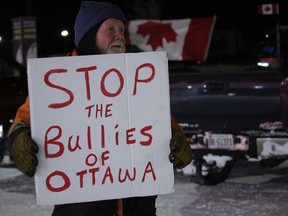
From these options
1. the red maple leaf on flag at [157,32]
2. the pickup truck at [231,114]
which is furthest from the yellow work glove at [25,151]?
the red maple leaf on flag at [157,32]

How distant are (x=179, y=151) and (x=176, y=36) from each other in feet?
24.2

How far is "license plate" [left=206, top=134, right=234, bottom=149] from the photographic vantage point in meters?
6.49

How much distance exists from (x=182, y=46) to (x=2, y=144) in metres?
3.21

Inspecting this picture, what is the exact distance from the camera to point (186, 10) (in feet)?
130

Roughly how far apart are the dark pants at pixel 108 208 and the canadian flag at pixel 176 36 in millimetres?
7044

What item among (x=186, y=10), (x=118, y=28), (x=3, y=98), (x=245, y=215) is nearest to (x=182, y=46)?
(x=3, y=98)

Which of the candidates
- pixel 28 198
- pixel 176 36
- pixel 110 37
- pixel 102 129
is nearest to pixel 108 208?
pixel 102 129

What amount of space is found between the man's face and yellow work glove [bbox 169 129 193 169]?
446 mm

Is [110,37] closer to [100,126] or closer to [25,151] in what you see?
[100,126]

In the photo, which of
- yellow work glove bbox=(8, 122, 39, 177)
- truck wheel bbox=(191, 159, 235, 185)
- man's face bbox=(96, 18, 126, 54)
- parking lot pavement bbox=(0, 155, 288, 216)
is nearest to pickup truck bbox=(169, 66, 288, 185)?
truck wheel bbox=(191, 159, 235, 185)

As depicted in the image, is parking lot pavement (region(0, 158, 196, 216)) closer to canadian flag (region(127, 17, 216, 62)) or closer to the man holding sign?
canadian flag (region(127, 17, 216, 62))

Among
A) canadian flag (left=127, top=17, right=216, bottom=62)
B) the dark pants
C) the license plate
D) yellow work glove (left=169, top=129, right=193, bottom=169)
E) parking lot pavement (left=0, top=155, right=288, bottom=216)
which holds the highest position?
canadian flag (left=127, top=17, right=216, bottom=62)

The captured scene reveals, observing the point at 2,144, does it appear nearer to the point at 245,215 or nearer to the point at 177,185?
the point at 177,185

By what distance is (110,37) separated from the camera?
276 cm
